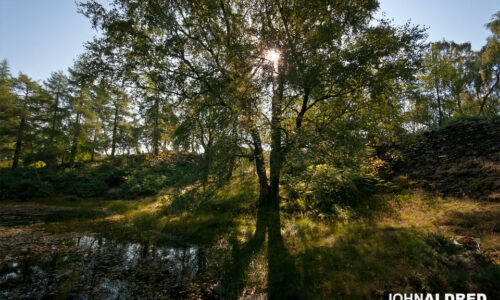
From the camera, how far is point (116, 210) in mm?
16641

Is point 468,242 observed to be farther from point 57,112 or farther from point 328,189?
point 57,112

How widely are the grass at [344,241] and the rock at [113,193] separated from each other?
896 cm

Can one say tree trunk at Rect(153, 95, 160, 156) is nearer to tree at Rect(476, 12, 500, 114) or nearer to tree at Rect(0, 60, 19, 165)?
tree at Rect(0, 60, 19, 165)

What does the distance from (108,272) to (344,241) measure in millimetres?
7443

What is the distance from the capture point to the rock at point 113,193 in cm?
2154

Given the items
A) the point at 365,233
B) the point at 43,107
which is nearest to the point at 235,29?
the point at 365,233

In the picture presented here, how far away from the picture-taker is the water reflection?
5.21m

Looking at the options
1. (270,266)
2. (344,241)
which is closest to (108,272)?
(270,266)

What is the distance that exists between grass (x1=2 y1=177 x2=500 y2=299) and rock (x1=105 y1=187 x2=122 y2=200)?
8.96 meters

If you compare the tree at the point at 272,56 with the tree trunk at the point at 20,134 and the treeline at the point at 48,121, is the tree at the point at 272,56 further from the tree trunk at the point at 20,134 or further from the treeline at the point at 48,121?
the tree trunk at the point at 20,134

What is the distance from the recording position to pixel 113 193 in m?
22.3

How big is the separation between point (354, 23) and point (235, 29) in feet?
20.2

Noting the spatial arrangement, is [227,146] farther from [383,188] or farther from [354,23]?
[383,188]

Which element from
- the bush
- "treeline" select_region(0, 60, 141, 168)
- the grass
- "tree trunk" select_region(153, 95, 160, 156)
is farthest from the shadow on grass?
"treeline" select_region(0, 60, 141, 168)
